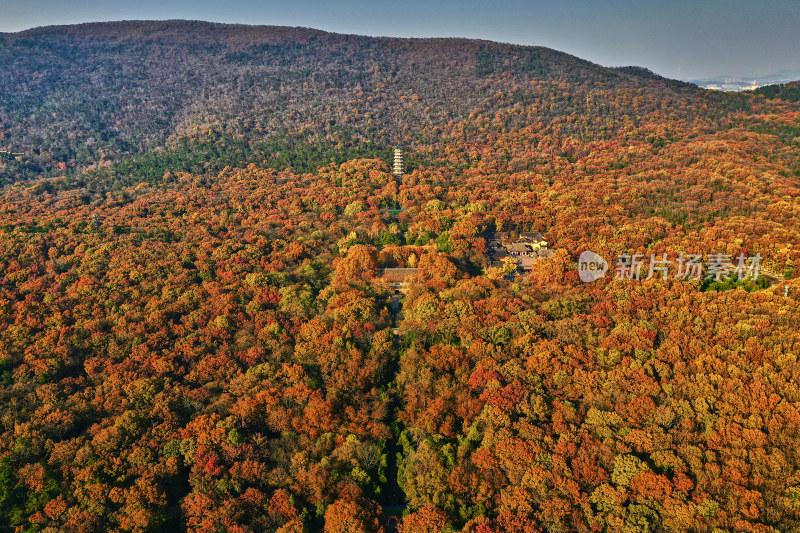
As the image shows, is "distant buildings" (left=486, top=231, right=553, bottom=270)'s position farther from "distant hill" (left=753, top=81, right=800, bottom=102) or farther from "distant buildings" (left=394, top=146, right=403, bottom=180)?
"distant hill" (left=753, top=81, right=800, bottom=102)

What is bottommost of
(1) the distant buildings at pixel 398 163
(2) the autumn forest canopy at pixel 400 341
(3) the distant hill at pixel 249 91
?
(2) the autumn forest canopy at pixel 400 341

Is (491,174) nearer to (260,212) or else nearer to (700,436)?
(260,212)

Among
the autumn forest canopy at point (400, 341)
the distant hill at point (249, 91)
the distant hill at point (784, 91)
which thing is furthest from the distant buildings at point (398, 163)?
the distant hill at point (784, 91)

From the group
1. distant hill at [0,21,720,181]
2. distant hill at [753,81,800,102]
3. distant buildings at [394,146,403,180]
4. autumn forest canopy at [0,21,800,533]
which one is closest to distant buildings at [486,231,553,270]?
autumn forest canopy at [0,21,800,533]

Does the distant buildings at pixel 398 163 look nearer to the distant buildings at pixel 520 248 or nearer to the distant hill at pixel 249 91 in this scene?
the distant hill at pixel 249 91

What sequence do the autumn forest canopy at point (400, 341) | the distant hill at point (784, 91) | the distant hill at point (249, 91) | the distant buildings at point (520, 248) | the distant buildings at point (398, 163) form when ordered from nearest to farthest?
the autumn forest canopy at point (400, 341) < the distant buildings at point (520, 248) < the distant buildings at point (398, 163) < the distant hill at point (249, 91) < the distant hill at point (784, 91)

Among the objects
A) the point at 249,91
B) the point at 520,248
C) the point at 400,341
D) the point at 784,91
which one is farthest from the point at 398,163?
the point at 784,91

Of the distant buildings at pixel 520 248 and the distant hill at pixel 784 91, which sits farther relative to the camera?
A: the distant hill at pixel 784 91
